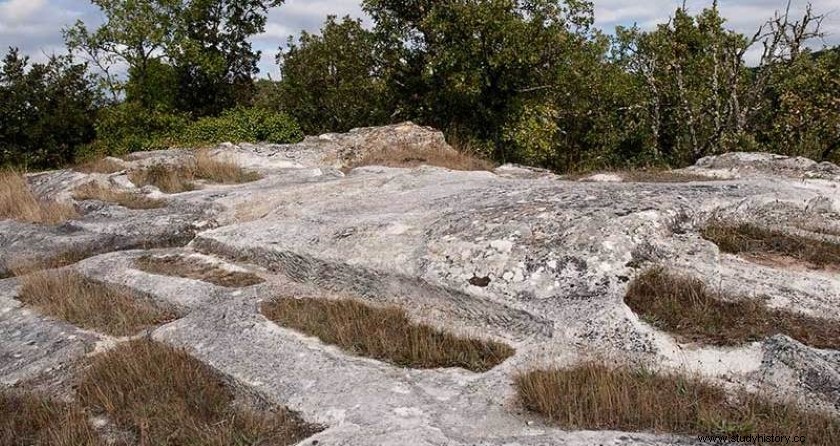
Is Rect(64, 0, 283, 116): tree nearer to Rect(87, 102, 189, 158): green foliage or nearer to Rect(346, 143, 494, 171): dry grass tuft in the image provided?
Rect(87, 102, 189, 158): green foliage

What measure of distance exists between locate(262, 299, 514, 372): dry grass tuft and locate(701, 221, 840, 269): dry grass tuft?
2892mm

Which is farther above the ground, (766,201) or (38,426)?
(766,201)

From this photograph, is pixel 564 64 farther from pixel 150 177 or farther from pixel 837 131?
pixel 150 177

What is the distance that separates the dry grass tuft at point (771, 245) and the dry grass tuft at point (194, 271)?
17.3ft

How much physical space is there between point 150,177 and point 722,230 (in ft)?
37.1

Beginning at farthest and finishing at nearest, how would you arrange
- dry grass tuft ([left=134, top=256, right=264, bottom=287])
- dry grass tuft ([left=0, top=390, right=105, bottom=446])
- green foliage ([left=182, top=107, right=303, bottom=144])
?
green foliage ([left=182, top=107, right=303, bottom=144])
dry grass tuft ([left=134, top=256, right=264, bottom=287])
dry grass tuft ([left=0, top=390, right=105, bottom=446])

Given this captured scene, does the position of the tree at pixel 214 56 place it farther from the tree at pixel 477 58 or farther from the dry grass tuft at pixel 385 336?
the dry grass tuft at pixel 385 336

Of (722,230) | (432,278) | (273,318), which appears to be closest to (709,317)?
(722,230)

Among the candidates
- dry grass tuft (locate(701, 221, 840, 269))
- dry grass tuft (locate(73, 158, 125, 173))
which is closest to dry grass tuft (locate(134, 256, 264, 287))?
dry grass tuft (locate(701, 221, 840, 269))

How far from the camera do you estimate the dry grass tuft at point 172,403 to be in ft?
15.4

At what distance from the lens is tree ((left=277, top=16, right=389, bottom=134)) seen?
72.8ft

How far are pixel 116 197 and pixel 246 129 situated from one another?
8.47 meters

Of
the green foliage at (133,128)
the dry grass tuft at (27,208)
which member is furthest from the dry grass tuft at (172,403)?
the green foliage at (133,128)

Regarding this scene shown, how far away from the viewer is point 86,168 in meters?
15.4
